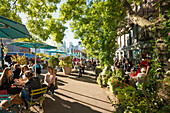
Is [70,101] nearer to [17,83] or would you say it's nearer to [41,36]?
[17,83]

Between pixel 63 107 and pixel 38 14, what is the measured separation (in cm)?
856

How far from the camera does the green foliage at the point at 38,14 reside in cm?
856

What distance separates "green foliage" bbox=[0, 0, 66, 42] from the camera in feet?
28.1

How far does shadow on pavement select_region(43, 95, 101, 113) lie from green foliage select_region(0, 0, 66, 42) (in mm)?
7344

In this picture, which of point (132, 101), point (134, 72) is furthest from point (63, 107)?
point (134, 72)

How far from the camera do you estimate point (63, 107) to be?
186 inches

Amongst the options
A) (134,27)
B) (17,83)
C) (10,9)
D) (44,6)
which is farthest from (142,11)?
(17,83)

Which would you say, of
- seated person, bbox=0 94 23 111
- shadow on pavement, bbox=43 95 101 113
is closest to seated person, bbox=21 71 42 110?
seated person, bbox=0 94 23 111

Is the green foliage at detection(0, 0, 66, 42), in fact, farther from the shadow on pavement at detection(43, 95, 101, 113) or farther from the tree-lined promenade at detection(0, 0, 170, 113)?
the shadow on pavement at detection(43, 95, 101, 113)

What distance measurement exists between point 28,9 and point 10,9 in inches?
50.4

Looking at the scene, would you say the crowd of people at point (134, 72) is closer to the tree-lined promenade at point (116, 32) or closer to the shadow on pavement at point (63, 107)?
the tree-lined promenade at point (116, 32)

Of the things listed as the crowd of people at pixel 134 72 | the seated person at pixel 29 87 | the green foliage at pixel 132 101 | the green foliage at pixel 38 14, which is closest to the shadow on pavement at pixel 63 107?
the seated person at pixel 29 87

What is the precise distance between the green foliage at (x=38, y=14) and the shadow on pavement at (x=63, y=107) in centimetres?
734

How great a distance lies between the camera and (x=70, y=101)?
5.36m
